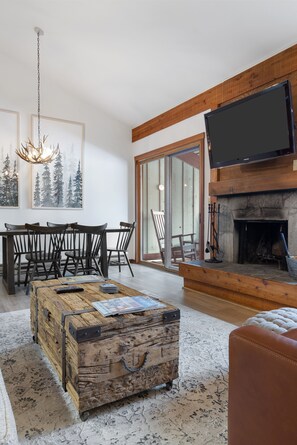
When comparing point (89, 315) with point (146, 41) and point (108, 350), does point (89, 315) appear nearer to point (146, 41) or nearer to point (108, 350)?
point (108, 350)

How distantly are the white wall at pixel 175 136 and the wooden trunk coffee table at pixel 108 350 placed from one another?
301 centimetres

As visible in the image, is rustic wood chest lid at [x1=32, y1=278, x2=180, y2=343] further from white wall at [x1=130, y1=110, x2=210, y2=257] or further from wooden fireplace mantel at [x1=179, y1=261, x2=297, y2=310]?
white wall at [x1=130, y1=110, x2=210, y2=257]

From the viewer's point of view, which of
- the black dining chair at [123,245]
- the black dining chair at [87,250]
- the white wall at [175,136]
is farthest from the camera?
the black dining chair at [123,245]

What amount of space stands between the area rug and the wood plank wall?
198cm

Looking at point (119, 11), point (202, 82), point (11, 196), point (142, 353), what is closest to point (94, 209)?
point (11, 196)

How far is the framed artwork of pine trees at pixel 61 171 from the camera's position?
5.46 metres

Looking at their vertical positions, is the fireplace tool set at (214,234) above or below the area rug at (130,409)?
above

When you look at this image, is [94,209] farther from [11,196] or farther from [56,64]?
[56,64]

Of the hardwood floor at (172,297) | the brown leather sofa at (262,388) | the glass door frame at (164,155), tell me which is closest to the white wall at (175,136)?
the glass door frame at (164,155)

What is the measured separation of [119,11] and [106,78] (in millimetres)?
1602

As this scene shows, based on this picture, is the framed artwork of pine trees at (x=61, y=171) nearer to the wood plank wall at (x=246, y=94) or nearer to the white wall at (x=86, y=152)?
the white wall at (x=86, y=152)

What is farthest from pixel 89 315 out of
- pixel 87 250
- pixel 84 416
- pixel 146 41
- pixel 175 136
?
pixel 175 136

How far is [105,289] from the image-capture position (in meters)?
1.99

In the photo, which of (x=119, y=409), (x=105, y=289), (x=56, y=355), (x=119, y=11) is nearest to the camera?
(x=119, y=409)
